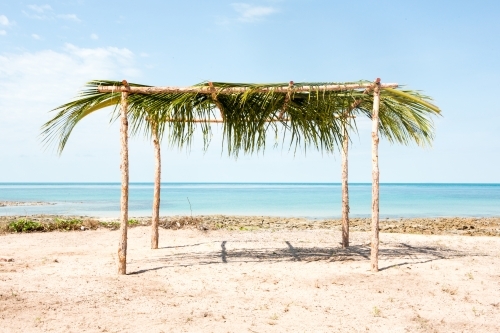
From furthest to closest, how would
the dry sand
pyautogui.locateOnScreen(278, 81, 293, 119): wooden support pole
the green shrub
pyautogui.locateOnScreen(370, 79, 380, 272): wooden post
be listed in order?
the green shrub < pyautogui.locateOnScreen(370, 79, 380, 272): wooden post < pyautogui.locateOnScreen(278, 81, 293, 119): wooden support pole < the dry sand

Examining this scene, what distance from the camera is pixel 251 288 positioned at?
5332mm

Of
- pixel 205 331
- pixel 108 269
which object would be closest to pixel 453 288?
pixel 205 331

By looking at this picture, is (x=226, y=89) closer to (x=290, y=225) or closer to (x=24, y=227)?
(x=24, y=227)

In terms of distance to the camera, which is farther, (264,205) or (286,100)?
(264,205)

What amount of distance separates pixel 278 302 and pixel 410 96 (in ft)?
10.5

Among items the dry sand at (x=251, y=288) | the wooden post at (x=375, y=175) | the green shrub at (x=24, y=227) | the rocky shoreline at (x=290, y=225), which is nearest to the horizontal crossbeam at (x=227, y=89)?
the wooden post at (x=375, y=175)

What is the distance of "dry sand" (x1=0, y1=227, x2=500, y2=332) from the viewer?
4.07 metres

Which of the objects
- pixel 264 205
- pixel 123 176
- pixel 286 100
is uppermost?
pixel 286 100

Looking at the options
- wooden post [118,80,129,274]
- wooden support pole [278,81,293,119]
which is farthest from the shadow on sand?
wooden support pole [278,81,293,119]

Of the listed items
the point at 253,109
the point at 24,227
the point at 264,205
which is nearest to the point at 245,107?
the point at 253,109

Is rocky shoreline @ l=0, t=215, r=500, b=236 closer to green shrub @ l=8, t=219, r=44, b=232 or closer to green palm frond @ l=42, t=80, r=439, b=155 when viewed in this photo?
green shrub @ l=8, t=219, r=44, b=232

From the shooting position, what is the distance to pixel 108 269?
257 inches

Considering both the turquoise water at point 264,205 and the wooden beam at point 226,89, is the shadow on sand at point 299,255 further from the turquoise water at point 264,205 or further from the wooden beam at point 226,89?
the turquoise water at point 264,205

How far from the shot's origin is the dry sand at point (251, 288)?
407 cm
